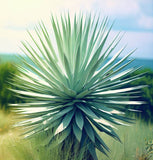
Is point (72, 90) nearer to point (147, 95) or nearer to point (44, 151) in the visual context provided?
point (44, 151)

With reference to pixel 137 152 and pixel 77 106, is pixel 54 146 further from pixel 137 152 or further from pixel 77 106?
pixel 137 152

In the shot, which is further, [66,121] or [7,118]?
[7,118]

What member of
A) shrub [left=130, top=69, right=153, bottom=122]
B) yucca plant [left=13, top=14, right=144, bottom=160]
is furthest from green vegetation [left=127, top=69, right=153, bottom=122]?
yucca plant [left=13, top=14, right=144, bottom=160]

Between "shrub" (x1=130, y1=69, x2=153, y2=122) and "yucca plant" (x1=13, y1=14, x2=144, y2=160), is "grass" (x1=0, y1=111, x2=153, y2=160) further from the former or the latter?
"shrub" (x1=130, y1=69, x2=153, y2=122)

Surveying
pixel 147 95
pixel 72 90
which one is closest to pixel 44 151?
pixel 72 90

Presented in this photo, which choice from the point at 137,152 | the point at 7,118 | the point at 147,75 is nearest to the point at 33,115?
the point at 137,152

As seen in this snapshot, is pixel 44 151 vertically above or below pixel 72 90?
below

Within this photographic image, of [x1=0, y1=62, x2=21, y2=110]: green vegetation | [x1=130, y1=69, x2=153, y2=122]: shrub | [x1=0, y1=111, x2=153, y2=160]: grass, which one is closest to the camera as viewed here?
[x1=0, y1=111, x2=153, y2=160]: grass

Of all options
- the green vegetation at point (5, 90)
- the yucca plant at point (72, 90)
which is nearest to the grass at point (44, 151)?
the yucca plant at point (72, 90)

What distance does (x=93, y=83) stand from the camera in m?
3.43

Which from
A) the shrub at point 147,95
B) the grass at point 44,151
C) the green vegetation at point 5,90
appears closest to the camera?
the grass at point 44,151

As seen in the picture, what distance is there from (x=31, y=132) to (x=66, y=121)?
57 cm

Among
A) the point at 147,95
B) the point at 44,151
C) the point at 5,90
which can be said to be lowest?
the point at 44,151

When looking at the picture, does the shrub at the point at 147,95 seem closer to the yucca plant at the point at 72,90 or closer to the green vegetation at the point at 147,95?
the green vegetation at the point at 147,95
